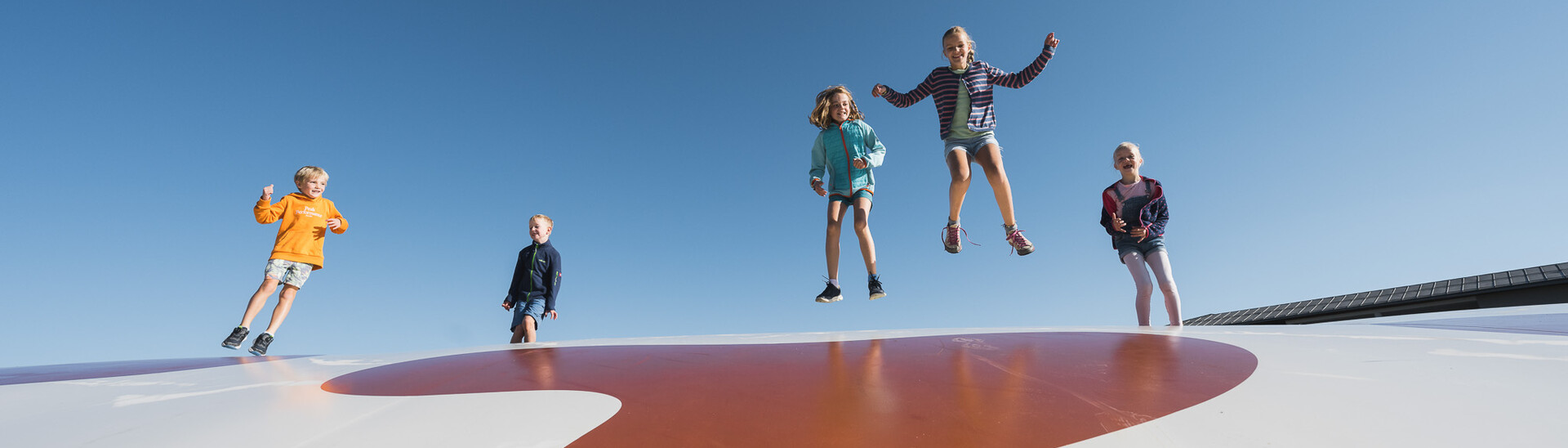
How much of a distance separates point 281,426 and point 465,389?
442 millimetres

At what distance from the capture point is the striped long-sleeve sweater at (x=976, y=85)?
476 cm

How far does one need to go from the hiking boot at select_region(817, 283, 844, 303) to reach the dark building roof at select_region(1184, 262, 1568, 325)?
14.0ft

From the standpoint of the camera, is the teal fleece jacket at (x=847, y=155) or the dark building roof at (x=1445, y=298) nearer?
the teal fleece jacket at (x=847, y=155)

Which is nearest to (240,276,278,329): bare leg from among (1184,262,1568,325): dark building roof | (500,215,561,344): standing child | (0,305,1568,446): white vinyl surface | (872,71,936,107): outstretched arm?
(500,215,561,344): standing child

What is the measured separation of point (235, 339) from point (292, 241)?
35.3 inches

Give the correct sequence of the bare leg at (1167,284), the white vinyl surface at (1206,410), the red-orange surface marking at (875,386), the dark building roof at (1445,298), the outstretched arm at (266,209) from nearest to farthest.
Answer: the white vinyl surface at (1206,410), the red-orange surface marking at (875,386), the bare leg at (1167,284), the outstretched arm at (266,209), the dark building roof at (1445,298)

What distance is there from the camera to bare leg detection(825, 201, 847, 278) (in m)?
4.97

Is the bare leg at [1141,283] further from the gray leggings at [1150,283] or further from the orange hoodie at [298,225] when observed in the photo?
the orange hoodie at [298,225]

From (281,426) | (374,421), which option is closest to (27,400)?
(281,426)

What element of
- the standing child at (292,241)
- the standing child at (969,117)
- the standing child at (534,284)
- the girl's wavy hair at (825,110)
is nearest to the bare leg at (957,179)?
the standing child at (969,117)

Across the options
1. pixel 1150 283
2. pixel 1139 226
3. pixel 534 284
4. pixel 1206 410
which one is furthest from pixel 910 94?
pixel 1206 410

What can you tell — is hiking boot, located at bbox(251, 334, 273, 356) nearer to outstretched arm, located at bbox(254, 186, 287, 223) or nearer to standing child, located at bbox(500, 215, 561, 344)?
outstretched arm, located at bbox(254, 186, 287, 223)

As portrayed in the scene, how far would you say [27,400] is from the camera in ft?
5.78

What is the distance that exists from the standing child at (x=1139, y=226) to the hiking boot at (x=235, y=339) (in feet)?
22.1
